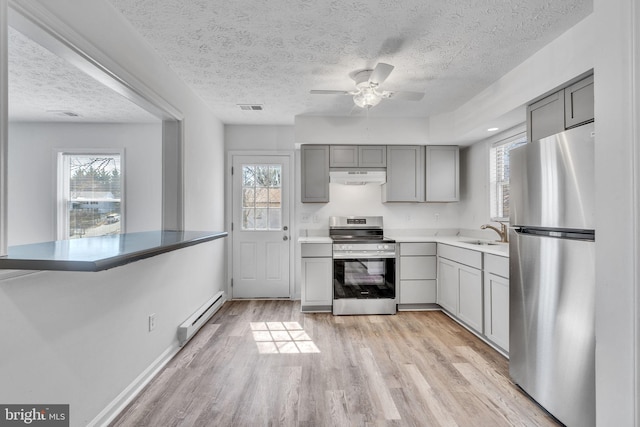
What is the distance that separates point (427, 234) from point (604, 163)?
12.2ft

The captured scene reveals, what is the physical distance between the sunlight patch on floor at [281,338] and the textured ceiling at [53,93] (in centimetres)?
288

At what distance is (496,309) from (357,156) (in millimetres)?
2373

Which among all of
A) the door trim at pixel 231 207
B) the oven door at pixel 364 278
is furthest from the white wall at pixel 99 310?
the oven door at pixel 364 278

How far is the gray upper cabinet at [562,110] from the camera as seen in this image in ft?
6.40

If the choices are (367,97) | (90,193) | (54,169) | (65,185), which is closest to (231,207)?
(90,193)

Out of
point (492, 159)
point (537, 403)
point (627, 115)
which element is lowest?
point (537, 403)

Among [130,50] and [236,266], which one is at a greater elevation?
[130,50]

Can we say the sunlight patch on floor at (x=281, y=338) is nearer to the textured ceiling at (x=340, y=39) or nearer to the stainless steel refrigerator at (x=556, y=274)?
the stainless steel refrigerator at (x=556, y=274)

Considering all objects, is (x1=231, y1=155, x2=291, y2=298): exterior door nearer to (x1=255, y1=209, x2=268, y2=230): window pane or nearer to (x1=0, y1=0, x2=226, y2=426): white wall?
(x1=255, y1=209, x2=268, y2=230): window pane

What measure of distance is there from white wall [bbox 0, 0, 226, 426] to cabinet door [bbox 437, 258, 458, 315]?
285cm

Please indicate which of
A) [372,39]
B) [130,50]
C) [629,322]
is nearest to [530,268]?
[629,322]

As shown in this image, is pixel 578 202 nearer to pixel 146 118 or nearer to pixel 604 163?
pixel 604 163

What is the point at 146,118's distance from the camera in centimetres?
404

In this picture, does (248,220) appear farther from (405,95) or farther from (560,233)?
(560,233)
